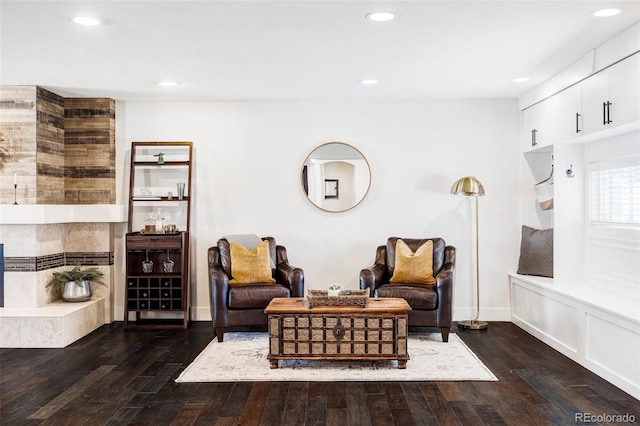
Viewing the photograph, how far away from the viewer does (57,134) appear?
5707 millimetres

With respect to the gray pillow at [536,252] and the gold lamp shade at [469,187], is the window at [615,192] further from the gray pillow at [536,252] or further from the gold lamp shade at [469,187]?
the gold lamp shade at [469,187]

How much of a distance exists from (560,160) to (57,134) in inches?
202

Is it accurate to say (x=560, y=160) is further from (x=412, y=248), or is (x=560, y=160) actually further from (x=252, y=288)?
(x=252, y=288)

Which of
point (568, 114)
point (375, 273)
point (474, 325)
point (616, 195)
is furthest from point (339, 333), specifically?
point (568, 114)

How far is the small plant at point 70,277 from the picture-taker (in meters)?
5.48

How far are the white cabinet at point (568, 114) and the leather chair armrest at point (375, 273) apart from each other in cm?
207

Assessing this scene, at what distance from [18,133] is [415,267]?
4125 millimetres

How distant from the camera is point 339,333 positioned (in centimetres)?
418

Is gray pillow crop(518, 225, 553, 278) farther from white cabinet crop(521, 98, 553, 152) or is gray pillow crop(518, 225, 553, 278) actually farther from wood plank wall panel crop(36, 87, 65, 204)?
wood plank wall panel crop(36, 87, 65, 204)

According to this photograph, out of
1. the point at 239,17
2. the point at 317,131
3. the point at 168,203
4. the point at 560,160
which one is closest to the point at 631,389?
the point at 560,160

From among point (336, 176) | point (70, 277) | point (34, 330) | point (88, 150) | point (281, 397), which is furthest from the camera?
point (336, 176)

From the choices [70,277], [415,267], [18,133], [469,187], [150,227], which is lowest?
[70,277]

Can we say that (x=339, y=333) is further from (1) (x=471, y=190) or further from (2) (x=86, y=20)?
(2) (x=86, y=20)

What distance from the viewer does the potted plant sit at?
18.0 feet
